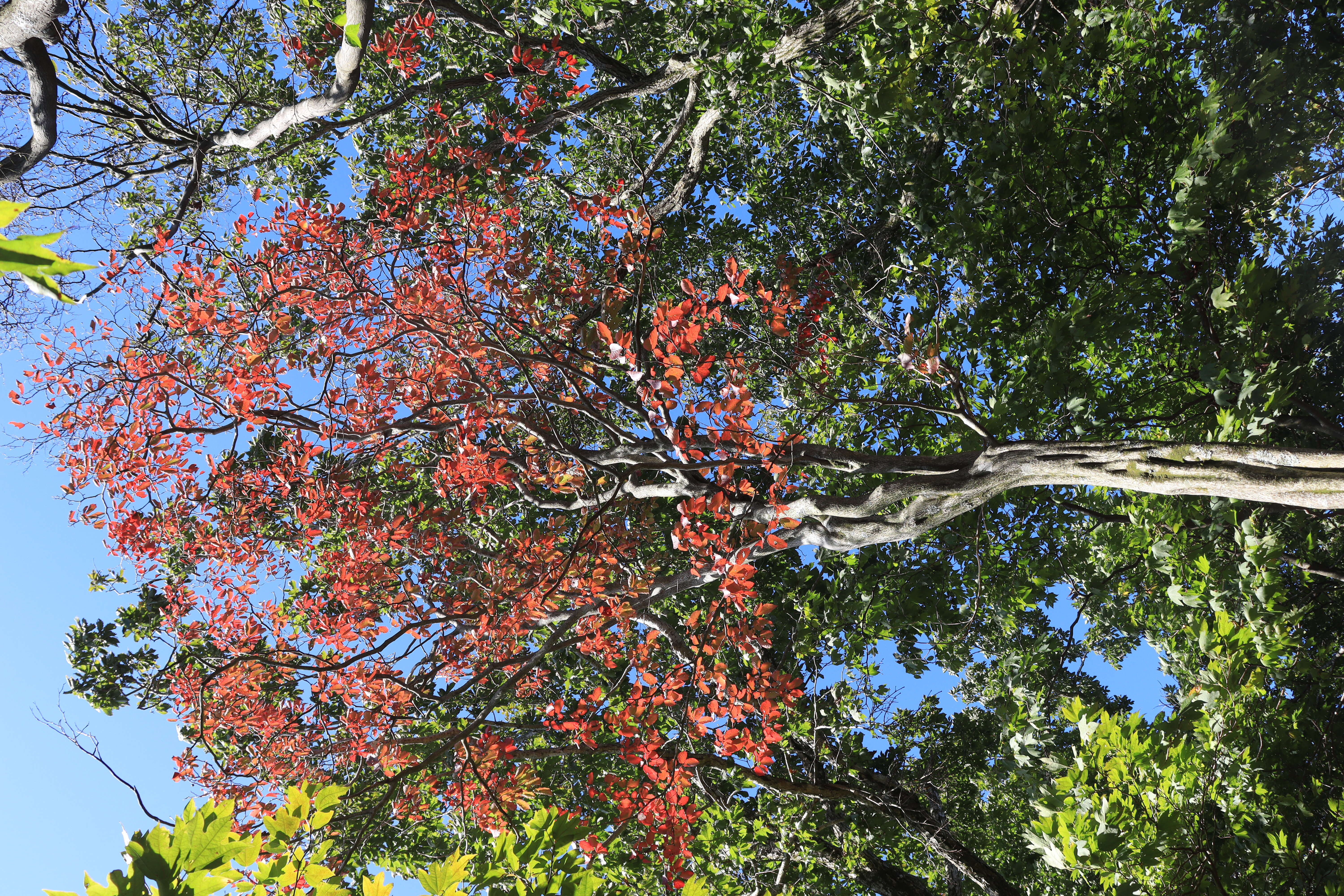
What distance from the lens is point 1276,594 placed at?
4.32 m

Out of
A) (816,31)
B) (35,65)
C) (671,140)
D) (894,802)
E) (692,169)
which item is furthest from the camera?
(692,169)

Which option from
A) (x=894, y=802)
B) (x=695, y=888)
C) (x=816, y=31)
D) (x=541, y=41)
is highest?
(x=541, y=41)

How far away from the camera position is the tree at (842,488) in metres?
4.50

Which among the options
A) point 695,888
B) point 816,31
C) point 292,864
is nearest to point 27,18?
point 292,864

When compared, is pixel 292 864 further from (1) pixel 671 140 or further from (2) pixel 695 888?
(1) pixel 671 140

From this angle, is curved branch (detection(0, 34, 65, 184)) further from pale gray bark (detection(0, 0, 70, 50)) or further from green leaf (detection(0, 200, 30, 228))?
green leaf (detection(0, 200, 30, 228))

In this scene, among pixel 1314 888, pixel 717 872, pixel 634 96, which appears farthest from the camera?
pixel 634 96

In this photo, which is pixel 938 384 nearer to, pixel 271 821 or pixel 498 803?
pixel 498 803

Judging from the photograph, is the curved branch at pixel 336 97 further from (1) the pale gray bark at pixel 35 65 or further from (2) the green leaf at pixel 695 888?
(2) the green leaf at pixel 695 888

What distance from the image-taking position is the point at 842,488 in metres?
7.91

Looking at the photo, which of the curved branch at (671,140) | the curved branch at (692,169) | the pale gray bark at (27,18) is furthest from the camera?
the curved branch at (692,169)

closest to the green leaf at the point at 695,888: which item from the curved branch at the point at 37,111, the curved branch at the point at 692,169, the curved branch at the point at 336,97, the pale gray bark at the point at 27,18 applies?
the curved branch at the point at 336,97

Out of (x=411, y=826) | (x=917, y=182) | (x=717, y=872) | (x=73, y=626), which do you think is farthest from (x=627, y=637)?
(x=73, y=626)

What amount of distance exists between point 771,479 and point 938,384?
3.48 m
